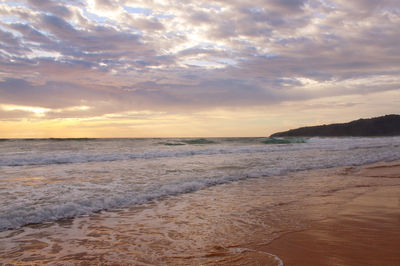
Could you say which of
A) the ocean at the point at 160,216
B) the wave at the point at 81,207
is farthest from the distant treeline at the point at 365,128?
the wave at the point at 81,207

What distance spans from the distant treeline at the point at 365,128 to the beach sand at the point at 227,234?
83.1m

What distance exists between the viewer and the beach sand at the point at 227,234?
3.25 meters

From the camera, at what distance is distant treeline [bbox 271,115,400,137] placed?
7769cm

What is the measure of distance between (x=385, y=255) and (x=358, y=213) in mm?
1924

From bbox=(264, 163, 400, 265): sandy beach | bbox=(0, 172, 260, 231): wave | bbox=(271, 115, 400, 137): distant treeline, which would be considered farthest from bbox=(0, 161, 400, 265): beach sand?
bbox=(271, 115, 400, 137): distant treeline

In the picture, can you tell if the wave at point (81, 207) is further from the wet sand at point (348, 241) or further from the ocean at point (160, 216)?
the wet sand at point (348, 241)

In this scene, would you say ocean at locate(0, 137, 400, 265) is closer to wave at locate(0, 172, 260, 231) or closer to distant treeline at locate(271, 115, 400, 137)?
wave at locate(0, 172, 260, 231)

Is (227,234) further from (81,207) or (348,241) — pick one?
(81,207)

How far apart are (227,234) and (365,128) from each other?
88478 millimetres

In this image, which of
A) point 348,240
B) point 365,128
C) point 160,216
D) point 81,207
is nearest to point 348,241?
point 348,240

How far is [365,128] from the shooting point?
80312mm

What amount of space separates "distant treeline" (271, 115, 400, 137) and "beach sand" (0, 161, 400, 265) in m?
83.1

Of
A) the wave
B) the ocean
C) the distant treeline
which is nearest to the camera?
the ocean

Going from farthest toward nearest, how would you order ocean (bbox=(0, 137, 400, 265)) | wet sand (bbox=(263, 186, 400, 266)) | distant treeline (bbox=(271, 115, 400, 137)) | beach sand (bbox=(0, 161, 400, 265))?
distant treeline (bbox=(271, 115, 400, 137)), ocean (bbox=(0, 137, 400, 265)), beach sand (bbox=(0, 161, 400, 265)), wet sand (bbox=(263, 186, 400, 266))
